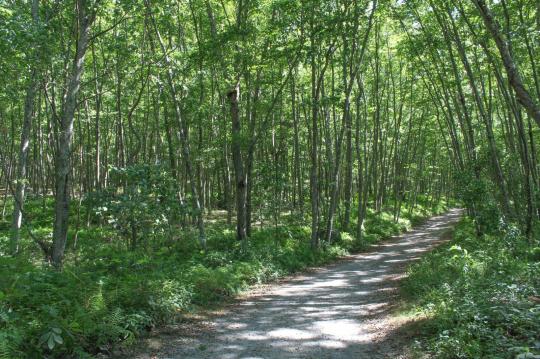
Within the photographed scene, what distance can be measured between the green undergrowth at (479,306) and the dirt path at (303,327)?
696mm

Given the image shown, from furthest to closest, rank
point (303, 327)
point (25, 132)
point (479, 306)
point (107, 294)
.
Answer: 1. point (25, 132)
2. point (303, 327)
3. point (107, 294)
4. point (479, 306)

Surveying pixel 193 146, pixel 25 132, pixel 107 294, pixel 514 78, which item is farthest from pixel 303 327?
pixel 193 146

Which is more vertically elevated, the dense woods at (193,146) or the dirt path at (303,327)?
the dense woods at (193,146)

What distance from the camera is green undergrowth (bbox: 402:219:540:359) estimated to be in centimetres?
499

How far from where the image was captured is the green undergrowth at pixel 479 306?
4.99m

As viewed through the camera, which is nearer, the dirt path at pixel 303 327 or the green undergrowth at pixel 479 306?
the green undergrowth at pixel 479 306

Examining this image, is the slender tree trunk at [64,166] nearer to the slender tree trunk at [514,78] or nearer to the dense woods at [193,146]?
the dense woods at [193,146]

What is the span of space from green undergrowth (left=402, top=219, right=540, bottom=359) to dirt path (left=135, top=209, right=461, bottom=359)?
27.4 inches

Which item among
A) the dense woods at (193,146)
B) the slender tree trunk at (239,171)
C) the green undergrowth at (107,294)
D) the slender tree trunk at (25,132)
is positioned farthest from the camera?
the slender tree trunk at (239,171)

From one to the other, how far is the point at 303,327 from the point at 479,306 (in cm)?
291

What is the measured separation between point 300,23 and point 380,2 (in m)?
3.71

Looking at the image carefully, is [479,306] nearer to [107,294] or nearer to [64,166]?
[107,294]

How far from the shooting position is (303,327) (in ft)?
24.2

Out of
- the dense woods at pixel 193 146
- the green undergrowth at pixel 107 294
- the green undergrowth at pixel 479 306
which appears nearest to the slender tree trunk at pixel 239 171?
the dense woods at pixel 193 146
